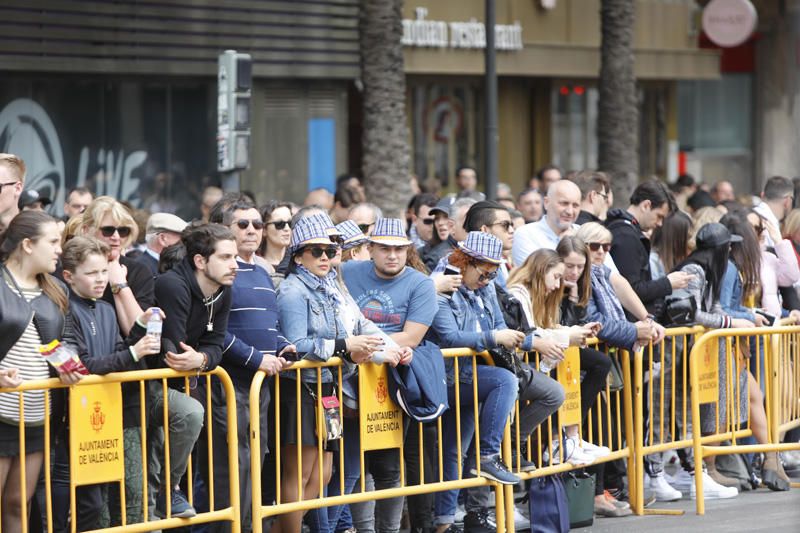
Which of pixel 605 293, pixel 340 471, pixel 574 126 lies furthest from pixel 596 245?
pixel 574 126

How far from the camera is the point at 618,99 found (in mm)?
23344

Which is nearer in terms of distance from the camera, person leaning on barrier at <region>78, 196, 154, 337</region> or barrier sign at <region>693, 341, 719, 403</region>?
person leaning on barrier at <region>78, 196, 154, 337</region>

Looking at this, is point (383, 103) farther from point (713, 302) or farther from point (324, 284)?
point (324, 284)

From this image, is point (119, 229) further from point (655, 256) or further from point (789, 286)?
point (789, 286)

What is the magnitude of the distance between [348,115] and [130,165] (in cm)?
469

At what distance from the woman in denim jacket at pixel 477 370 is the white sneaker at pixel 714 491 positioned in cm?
242

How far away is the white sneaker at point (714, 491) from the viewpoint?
10617mm

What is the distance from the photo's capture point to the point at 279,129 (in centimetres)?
2056

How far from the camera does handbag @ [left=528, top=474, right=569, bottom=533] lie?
9.02m

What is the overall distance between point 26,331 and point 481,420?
294 cm

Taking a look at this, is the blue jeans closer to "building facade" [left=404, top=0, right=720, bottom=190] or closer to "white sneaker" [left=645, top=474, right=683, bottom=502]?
"white sneaker" [left=645, top=474, right=683, bottom=502]

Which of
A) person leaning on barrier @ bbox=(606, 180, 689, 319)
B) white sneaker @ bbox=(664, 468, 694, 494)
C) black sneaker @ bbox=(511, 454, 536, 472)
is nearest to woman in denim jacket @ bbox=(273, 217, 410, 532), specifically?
black sneaker @ bbox=(511, 454, 536, 472)

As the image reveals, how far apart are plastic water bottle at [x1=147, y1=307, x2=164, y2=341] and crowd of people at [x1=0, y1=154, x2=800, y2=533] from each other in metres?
0.02

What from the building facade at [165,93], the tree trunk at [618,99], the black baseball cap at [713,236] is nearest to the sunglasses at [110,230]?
the black baseball cap at [713,236]
